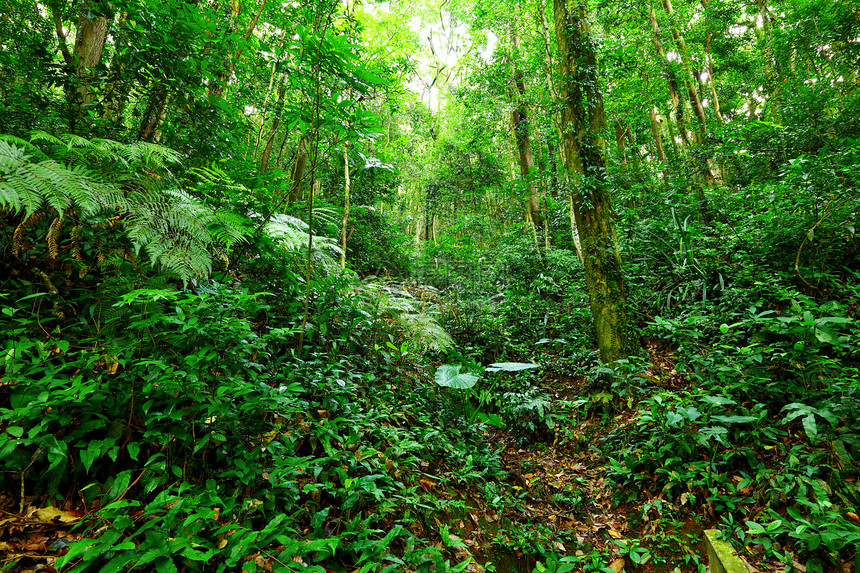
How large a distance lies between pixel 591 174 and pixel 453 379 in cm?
337

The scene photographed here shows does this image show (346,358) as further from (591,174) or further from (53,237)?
(591,174)

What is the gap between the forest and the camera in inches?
72.8

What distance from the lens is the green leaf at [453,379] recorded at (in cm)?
346

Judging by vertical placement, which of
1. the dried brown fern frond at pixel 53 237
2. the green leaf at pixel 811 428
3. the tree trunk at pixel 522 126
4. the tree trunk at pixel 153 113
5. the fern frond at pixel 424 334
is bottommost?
the green leaf at pixel 811 428

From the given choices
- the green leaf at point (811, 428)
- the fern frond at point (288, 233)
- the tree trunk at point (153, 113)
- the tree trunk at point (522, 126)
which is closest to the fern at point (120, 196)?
the fern frond at point (288, 233)

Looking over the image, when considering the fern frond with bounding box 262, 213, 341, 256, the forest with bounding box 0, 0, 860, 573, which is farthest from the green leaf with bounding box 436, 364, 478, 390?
the fern frond with bounding box 262, 213, 341, 256

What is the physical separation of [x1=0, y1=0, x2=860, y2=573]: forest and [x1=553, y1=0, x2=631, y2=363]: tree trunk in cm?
4

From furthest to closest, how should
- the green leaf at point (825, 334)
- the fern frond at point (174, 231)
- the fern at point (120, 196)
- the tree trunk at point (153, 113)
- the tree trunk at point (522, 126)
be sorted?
the tree trunk at point (522, 126) < the tree trunk at point (153, 113) < the green leaf at point (825, 334) < the fern frond at point (174, 231) < the fern at point (120, 196)

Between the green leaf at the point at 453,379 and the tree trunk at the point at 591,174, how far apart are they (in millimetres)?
2151

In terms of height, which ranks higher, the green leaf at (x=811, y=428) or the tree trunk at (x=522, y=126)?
the tree trunk at (x=522, y=126)

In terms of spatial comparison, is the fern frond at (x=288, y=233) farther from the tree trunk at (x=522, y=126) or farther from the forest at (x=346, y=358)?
the tree trunk at (x=522, y=126)

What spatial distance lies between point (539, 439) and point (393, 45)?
1309cm

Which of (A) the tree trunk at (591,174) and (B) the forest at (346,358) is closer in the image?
(B) the forest at (346,358)

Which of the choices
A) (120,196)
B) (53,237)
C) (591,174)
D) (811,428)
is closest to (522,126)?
(591,174)
